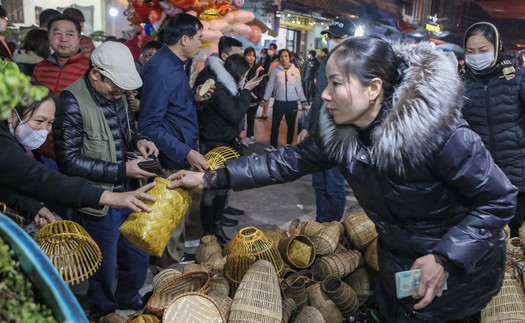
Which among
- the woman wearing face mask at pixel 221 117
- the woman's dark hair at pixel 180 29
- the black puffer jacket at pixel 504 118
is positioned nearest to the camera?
the black puffer jacket at pixel 504 118

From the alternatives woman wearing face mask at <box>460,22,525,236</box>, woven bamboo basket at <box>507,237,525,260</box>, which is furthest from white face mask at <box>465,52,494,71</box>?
woven bamboo basket at <box>507,237,525,260</box>

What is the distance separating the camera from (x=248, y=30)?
5.60 meters

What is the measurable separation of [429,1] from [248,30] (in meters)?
19.9

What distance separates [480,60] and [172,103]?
2.28 meters

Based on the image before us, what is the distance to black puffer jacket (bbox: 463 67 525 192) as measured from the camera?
10.4 feet

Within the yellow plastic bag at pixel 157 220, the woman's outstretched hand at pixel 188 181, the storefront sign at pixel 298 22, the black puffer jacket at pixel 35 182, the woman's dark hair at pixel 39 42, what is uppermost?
the storefront sign at pixel 298 22

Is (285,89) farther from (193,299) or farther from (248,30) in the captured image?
(193,299)

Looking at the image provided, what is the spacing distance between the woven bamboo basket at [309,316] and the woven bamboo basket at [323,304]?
11 cm

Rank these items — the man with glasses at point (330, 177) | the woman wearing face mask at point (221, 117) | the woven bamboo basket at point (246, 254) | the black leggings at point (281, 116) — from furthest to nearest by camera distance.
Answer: the black leggings at point (281, 116), the woman wearing face mask at point (221, 117), the man with glasses at point (330, 177), the woven bamboo basket at point (246, 254)

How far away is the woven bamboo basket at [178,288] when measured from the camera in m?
2.17

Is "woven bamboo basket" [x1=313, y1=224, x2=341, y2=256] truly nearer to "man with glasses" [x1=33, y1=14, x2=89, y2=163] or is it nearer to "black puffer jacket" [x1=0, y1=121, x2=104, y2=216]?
"black puffer jacket" [x1=0, y1=121, x2=104, y2=216]

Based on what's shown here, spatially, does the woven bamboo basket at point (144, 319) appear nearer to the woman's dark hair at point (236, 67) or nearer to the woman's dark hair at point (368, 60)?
the woman's dark hair at point (368, 60)

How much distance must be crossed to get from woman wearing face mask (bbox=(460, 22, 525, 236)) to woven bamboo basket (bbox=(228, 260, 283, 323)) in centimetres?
207

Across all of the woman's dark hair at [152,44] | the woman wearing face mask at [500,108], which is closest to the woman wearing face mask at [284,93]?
the woman's dark hair at [152,44]
